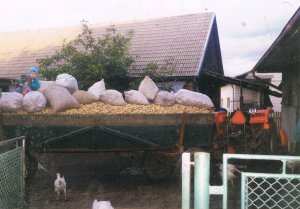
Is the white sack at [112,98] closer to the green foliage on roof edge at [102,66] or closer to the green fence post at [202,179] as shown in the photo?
the green foliage on roof edge at [102,66]

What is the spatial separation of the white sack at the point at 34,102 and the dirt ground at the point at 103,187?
5.46 ft

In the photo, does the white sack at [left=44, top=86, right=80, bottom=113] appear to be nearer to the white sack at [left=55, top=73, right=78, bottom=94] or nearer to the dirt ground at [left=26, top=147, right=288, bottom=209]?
the white sack at [left=55, top=73, right=78, bottom=94]

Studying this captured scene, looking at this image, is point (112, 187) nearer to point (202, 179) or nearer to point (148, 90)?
point (148, 90)

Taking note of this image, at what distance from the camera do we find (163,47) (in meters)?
16.5

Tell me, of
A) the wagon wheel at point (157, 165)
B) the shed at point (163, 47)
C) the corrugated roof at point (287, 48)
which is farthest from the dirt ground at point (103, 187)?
the shed at point (163, 47)

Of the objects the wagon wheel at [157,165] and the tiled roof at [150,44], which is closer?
the wagon wheel at [157,165]

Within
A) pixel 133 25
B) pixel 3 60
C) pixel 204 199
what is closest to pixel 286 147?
pixel 204 199

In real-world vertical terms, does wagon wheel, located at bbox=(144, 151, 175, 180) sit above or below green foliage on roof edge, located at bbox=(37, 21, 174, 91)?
below

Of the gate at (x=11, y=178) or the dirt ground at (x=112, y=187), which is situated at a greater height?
the gate at (x=11, y=178)

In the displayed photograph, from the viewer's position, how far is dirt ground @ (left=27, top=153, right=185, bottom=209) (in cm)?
631

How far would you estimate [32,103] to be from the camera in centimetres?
671

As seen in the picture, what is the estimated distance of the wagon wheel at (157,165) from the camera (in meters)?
7.50

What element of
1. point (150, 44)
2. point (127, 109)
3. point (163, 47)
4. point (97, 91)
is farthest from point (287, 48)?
point (150, 44)

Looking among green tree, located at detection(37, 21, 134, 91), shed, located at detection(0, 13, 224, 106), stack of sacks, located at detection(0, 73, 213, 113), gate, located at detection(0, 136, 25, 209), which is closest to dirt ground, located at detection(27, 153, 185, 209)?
stack of sacks, located at detection(0, 73, 213, 113)
